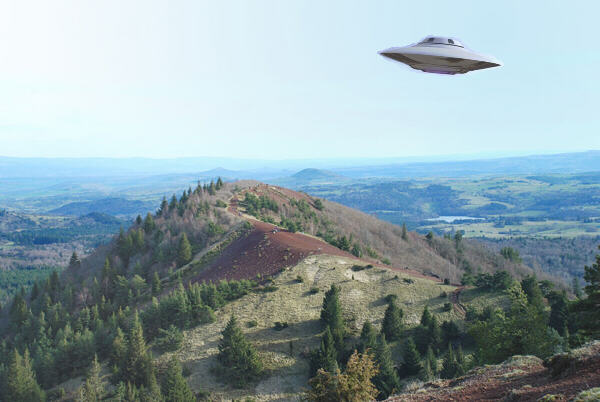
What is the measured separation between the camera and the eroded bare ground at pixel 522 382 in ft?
51.1

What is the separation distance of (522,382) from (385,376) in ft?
45.4

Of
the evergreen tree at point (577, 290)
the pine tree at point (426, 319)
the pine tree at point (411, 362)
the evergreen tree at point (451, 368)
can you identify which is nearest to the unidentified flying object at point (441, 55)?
the evergreen tree at point (451, 368)

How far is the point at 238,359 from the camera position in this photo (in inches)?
1380

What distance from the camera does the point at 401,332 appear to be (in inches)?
1582

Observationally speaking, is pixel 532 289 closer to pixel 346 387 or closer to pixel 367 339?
pixel 367 339

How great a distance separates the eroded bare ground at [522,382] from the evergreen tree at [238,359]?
16065mm

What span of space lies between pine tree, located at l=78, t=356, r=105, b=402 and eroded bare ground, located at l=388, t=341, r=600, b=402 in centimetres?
2414

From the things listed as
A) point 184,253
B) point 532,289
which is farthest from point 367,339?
point 184,253

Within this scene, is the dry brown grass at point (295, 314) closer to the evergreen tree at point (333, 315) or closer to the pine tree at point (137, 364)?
the evergreen tree at point (333, 315)

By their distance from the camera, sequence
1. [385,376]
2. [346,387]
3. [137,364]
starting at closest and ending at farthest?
[346,387] → [385,376] → [137,364]

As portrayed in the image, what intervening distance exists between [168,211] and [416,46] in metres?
91.0

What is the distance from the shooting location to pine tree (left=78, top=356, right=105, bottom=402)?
3253 centimetres

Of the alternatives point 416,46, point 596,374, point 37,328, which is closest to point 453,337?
point 596,374

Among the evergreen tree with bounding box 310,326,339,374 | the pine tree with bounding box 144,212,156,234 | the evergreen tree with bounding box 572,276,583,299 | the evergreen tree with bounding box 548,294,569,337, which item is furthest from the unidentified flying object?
the pine tree with bounding box 144,212,156,234
